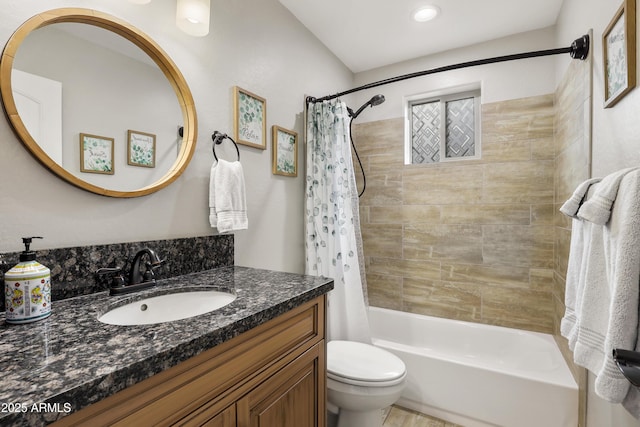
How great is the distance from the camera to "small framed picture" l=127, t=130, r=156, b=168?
1138 mm

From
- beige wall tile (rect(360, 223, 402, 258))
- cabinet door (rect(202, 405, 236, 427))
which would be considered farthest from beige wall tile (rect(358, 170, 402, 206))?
cabinet door (rect(202, 405, 236, 427))

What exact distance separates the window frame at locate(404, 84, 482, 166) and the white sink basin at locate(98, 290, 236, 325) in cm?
206

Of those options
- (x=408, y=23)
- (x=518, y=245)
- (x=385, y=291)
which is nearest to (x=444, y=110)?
(x=408, y=23)

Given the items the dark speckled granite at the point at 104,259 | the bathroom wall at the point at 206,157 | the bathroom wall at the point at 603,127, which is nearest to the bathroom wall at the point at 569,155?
the bathroom wall at the point at 603,127

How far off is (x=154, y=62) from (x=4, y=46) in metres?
0.46

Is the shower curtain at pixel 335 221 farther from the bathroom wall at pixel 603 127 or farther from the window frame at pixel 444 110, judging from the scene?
the bathroom wall at pixel 603 127

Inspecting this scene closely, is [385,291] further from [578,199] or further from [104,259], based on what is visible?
[104,259]

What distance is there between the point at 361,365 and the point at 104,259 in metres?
1.28

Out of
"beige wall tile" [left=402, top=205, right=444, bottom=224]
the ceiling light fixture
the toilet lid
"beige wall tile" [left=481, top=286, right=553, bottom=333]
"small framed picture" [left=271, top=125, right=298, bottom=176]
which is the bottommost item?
the toilet lid

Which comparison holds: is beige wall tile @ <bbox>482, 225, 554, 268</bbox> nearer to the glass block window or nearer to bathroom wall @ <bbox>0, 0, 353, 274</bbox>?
the glass block window

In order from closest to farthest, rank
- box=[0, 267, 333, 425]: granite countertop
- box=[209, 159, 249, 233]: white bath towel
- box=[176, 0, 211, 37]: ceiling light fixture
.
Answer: box=[0, 267, 333, 425]: granite countertop
box=[176, 0, 211, 37]: ceiling light fixture
box=[209, 159, 249, 233]: white bath towel

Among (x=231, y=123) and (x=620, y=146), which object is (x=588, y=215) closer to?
(x=620, y=146)

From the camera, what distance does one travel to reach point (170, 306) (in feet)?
3.53

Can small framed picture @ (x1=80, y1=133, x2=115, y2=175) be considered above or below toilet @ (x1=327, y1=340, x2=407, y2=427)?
above
